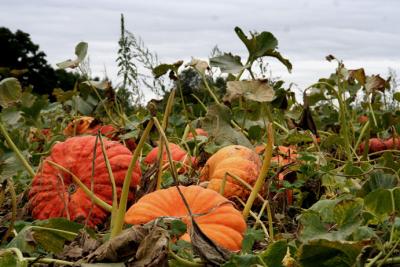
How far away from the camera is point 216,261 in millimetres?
1414

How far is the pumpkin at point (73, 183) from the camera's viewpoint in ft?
7.90

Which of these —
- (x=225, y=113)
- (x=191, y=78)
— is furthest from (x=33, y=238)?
(x=191, y=78)

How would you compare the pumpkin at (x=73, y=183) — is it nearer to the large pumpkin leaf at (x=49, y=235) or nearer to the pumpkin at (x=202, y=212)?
the pumpkin at (x=202, y=212)

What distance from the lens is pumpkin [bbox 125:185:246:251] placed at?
1841 millimetres

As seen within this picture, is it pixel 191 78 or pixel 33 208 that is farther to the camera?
pixel 191 78

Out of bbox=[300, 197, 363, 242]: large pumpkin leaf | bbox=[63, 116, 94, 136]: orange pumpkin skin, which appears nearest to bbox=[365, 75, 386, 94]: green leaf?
bbox=[63, 116, 94, 136]: orange pumpkin skin

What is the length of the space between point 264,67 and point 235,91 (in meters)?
2.30

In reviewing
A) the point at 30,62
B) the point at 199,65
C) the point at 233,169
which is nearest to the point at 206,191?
the point at 233,169

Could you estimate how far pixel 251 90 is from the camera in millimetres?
2262

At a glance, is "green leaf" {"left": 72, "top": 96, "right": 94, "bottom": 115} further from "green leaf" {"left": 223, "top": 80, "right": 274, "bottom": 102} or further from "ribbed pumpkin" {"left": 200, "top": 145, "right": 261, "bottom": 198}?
"green leaf" {"left": 223, "top": 80, "right": 274, "bottom": 102}

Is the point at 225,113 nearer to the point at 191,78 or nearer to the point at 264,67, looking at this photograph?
the point at 264,67

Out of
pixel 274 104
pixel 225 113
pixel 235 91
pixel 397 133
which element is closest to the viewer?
pixel 235 91

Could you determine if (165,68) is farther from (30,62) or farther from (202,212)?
(30,62)

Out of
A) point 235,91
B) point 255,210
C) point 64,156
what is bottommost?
point 255,210
